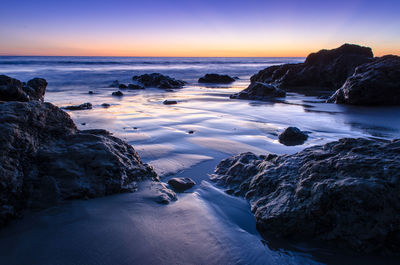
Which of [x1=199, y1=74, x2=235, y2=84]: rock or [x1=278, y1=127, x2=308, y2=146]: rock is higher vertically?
[x1=199, y1=74, x2=235, y2=84]: rock

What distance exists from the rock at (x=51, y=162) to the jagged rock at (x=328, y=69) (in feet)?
51.4

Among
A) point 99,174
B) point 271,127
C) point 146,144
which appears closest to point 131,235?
point 99,174

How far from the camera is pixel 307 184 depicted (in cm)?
199

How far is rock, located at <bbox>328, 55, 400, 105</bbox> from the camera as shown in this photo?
27.0ft

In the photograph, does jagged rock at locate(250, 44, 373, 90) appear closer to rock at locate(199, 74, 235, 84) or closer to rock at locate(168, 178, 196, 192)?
rock at locate(199, 74, 235, 84)

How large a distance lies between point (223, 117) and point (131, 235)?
16.5ft

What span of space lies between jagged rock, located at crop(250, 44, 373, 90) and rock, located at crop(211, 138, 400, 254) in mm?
15209

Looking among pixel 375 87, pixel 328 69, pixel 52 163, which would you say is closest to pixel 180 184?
pixel 52 163

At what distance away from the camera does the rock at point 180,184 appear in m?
2.67

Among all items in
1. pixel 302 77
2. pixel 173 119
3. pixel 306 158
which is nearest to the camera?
pixel 306 158

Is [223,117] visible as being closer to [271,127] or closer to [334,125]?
[271,127]

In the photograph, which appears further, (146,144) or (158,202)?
(146,144)

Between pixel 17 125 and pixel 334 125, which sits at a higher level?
pixel 17 125

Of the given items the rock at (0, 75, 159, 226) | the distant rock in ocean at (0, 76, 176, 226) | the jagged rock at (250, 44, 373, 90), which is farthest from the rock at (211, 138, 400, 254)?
the jagged rock at (250, 44, 373, 90)
